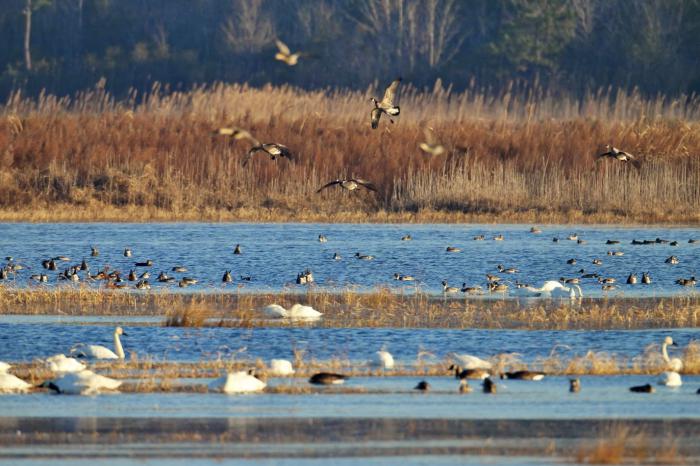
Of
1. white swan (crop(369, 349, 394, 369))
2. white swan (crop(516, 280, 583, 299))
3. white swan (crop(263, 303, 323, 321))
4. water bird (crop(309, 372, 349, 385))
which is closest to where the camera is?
water bird (crop(309, 372, 349, 385))

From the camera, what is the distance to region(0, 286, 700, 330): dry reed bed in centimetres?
1970

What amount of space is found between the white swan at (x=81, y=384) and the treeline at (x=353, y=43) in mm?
47244

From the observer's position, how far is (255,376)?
14.9 metres

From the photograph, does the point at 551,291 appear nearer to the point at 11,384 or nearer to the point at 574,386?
the point at 574,386

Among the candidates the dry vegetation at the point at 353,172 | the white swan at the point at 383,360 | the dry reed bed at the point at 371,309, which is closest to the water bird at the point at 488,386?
the white swan at the point at 383,360

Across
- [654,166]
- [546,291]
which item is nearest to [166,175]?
[654,166]

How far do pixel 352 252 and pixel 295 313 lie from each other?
10.4 metres

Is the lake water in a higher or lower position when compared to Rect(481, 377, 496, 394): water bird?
higher

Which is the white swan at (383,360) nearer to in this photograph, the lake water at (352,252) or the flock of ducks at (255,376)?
the flock of ducks at (255,376)

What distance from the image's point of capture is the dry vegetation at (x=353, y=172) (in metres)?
36.6

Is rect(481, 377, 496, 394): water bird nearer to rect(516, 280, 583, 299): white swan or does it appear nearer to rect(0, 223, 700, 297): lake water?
rect(516, 280, 583, 299): white swan

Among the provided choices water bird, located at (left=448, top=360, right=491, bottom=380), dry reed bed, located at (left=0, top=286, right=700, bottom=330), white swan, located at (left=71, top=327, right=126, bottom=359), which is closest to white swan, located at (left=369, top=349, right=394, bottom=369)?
water bird, located at (left=448, top=360, right=491, bottom=380)

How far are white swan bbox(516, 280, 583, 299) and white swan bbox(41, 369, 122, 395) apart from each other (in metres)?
10.2

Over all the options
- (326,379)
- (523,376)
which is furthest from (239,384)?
(523,376)
